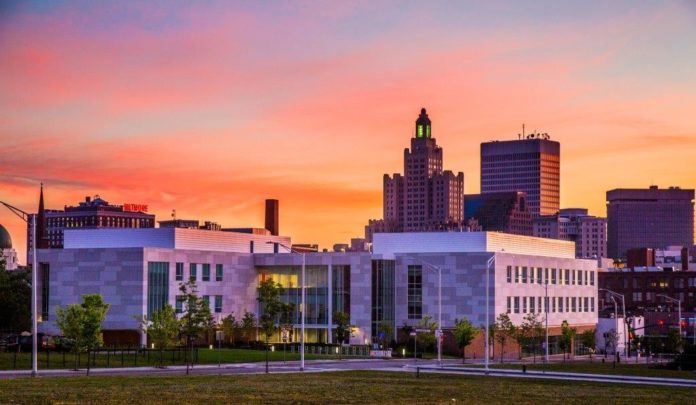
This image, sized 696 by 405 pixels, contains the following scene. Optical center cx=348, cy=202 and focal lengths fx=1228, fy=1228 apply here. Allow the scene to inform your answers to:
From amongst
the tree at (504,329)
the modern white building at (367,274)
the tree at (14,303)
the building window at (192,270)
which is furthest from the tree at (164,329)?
the tree at (504,329)

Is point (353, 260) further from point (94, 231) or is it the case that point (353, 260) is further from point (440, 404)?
point (440, 404)

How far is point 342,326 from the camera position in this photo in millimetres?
150000

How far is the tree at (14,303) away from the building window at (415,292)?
46.7 meters

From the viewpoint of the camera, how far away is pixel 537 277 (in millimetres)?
167125

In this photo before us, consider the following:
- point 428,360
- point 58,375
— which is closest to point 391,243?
point 428,360

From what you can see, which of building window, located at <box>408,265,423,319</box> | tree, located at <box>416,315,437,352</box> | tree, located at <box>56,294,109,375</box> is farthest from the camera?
building window, located at <box>408,265,423,319</box>

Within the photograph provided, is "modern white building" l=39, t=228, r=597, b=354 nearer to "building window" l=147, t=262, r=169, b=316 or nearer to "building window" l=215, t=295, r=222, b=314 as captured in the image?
"building window" l=215, t=295, r=222, b=314

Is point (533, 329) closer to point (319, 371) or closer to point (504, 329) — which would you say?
point (504, 329)

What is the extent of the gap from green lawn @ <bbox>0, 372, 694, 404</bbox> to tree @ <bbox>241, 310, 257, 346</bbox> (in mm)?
69639

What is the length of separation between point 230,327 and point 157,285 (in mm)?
10922

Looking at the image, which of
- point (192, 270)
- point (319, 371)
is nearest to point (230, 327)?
point (192, 270)

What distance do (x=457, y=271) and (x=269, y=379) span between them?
78289 mm

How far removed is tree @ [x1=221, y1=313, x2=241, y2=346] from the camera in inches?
5709

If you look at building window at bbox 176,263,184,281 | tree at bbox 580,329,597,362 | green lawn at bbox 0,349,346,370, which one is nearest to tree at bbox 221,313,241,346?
building window at bbox 176,263,184,281
